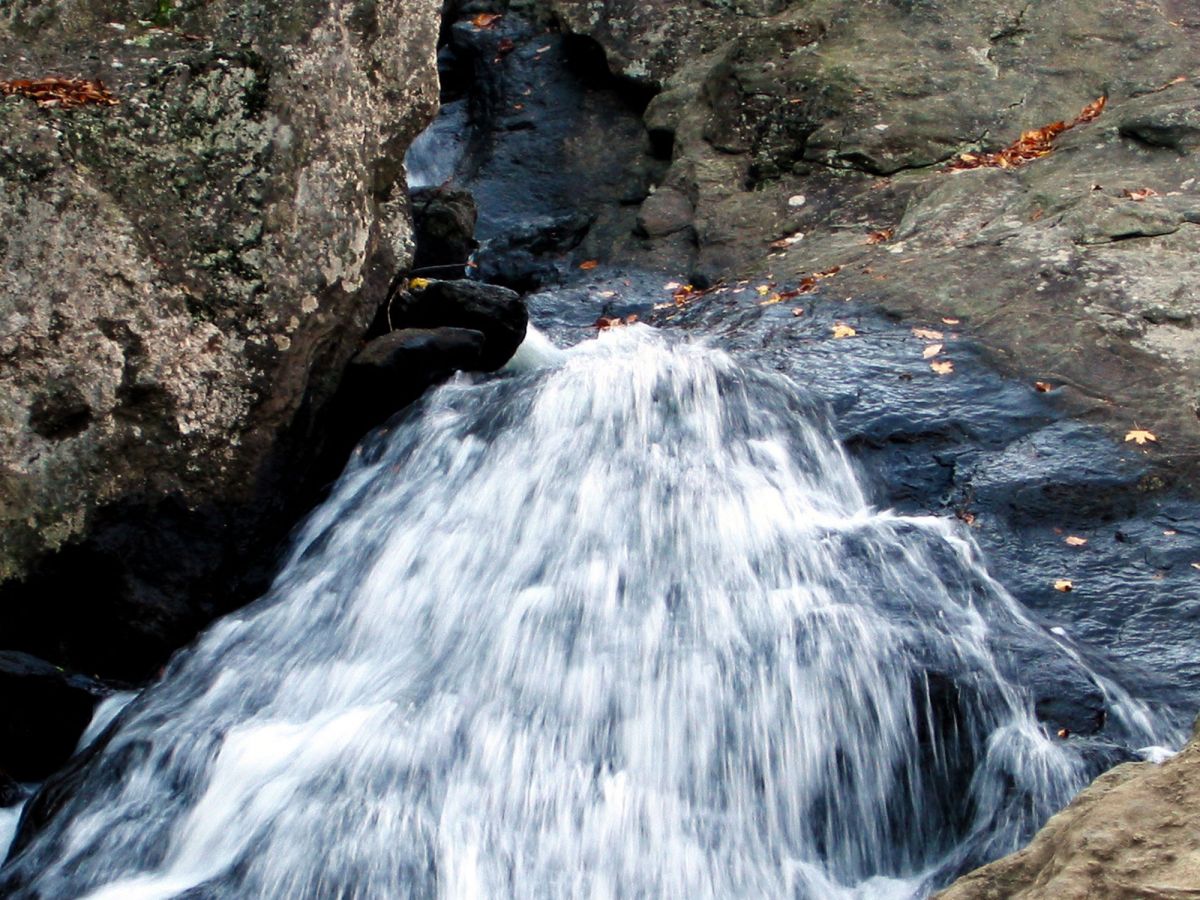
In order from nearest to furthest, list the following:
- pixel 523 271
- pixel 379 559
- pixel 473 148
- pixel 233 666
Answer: pixel 233 666 → pixel 379 559 → pixel 523 271 → pixel 473 148

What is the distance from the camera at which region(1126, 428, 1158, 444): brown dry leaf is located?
5.48 m

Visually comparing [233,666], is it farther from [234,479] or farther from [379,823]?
[379,823]

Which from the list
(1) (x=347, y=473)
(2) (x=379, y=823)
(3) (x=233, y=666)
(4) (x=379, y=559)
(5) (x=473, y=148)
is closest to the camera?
(2) (x=379, y=823)

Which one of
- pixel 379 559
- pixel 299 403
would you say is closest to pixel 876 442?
pixel 379 559

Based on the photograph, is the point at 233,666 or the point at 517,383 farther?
the point at 517,383

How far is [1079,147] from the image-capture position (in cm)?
821

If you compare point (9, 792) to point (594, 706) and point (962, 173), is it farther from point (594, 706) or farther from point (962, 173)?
point (962, 173)

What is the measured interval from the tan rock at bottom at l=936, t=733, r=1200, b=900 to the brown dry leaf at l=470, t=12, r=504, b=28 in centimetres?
1110

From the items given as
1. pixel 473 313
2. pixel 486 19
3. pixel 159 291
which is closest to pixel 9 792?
pixel 159 291

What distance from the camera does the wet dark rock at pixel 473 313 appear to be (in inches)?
269

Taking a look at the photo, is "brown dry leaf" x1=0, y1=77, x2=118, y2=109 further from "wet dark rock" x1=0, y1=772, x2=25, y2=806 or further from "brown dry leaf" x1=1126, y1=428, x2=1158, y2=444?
"brown dry leaf" x1=1126, y1=428, x2=1158, y2=444

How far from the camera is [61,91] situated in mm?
5250

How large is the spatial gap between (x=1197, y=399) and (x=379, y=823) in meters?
4.24

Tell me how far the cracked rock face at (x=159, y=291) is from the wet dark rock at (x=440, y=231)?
257cm
